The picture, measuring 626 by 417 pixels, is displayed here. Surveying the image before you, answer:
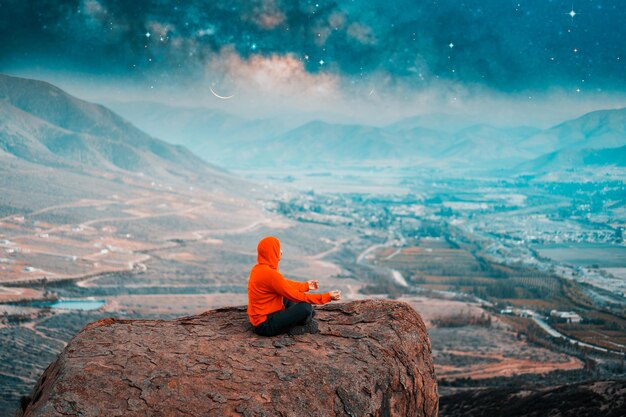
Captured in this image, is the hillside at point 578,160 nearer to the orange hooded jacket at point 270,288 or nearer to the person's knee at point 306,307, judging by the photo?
the person's knee at point 306,307

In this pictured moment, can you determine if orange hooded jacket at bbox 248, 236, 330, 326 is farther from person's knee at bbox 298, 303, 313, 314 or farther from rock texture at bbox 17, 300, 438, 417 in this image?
rock texture at bbox 17, 300, 438, 417

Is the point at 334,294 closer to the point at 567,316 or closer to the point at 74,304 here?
the point at 567,316

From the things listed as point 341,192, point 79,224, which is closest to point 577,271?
point 79,224

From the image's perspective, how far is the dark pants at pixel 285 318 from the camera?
894 cm

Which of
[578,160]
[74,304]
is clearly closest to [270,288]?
[74,304]

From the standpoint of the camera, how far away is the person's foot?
9.19 m

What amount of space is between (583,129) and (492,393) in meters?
100

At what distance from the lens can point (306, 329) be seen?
930cm

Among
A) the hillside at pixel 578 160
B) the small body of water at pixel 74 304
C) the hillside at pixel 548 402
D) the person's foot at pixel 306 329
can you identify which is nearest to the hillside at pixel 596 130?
the hillside at pixel 578 160

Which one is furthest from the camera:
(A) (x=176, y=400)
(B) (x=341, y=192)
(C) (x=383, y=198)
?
(B) (x=341, y=192)

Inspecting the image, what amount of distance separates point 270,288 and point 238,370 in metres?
1.36

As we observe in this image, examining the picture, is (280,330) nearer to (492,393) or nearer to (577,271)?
(492,393)

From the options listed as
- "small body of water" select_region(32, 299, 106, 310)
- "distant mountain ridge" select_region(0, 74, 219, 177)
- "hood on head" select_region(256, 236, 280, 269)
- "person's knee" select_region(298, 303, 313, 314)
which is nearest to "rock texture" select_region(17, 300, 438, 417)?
"person's knee" select_region(298, 303, 313, 314)

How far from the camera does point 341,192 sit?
16900 centimetres
